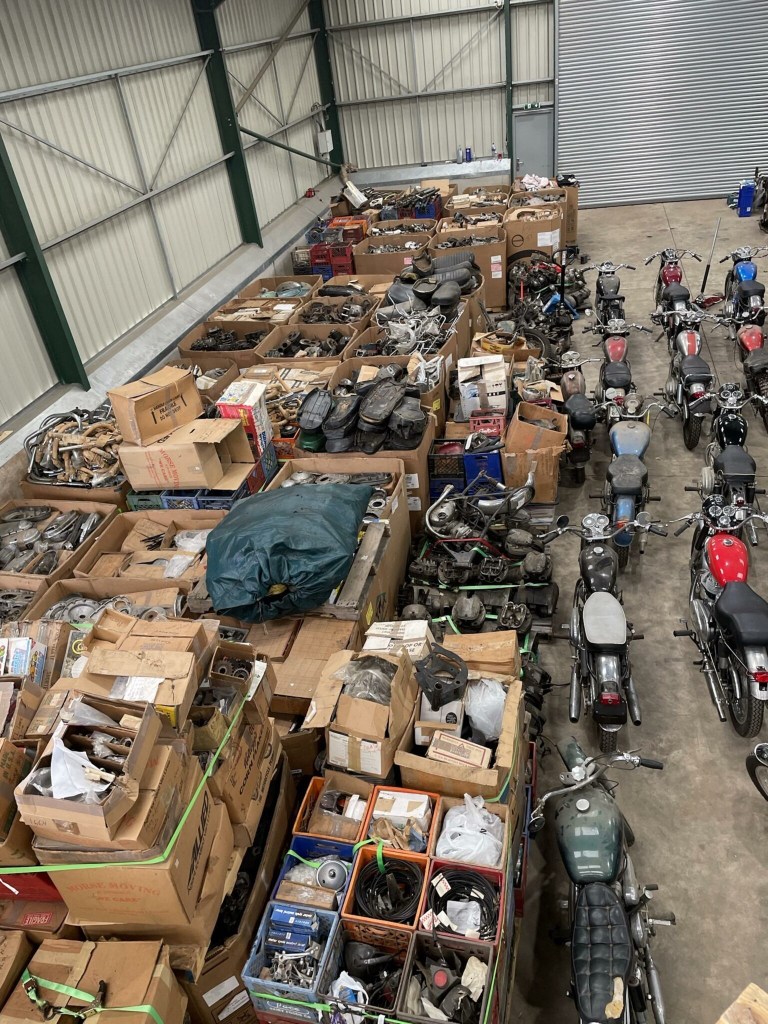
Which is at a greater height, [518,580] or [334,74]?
[334,74]

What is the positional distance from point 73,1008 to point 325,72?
499 inches

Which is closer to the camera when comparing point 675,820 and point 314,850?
point 314,850

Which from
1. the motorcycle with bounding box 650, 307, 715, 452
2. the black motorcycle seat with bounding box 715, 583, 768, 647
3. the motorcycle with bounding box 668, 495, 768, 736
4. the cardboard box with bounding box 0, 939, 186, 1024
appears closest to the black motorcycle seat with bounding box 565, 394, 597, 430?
the motorcycle with bounding box 650, 307, 715, 452

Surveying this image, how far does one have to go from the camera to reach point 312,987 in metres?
2.30

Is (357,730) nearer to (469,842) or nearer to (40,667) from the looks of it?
(469,842)

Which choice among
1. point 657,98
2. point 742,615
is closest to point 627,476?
point 742,615

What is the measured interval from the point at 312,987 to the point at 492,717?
4.01 feet

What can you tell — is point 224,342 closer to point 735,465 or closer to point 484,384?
point 484,384

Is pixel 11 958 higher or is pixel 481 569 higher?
pixel 11 958

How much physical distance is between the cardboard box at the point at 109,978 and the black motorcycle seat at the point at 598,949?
1.40m

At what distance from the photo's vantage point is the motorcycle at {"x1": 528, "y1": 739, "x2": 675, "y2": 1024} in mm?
2418

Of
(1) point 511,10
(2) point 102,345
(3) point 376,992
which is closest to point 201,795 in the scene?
(3) point 376,992

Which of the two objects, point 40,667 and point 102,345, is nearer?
point 40,667

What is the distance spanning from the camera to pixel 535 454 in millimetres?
5004
